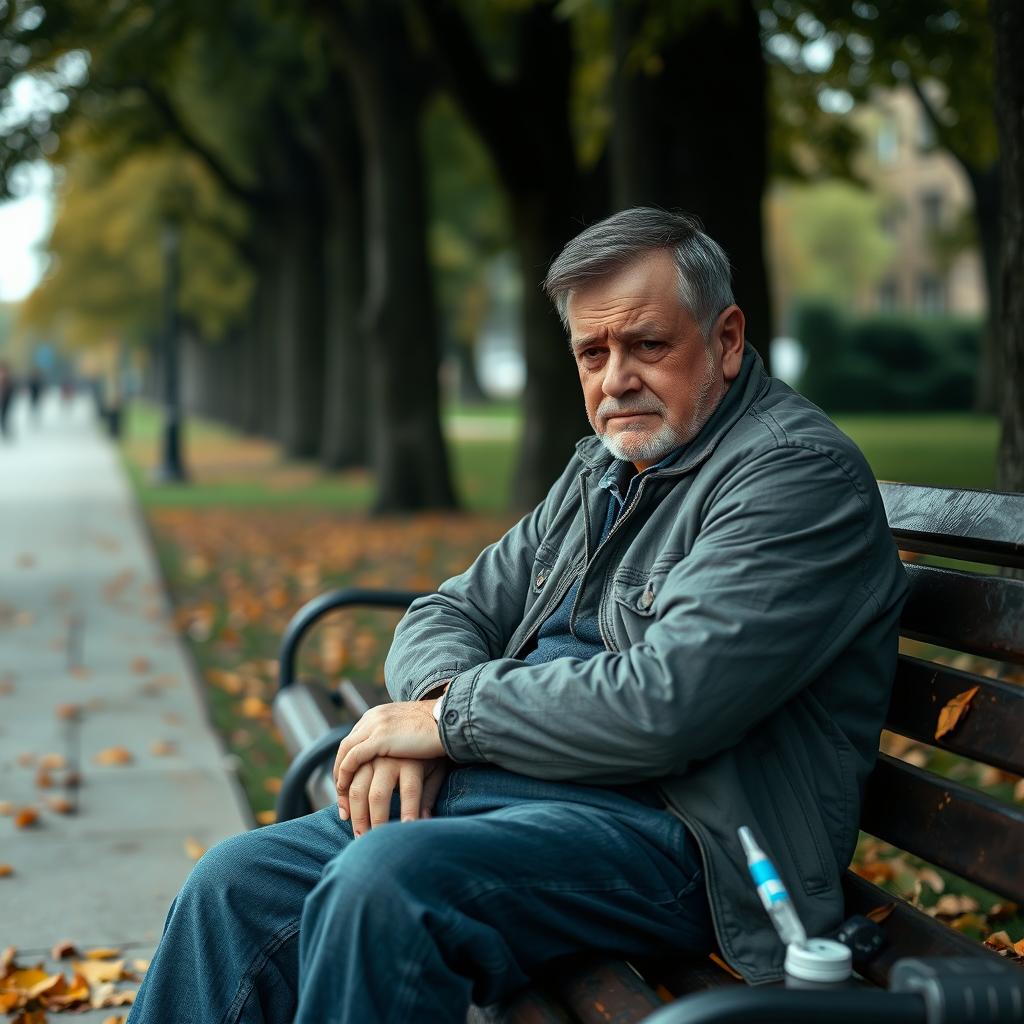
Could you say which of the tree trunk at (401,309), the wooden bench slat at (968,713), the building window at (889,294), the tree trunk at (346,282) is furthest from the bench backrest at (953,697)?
the building window at (889,294)

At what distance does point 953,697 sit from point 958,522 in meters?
0.33

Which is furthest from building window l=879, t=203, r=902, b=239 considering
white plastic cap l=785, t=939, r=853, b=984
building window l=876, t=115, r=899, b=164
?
white plastic cap l=785, t=939, r=853, b=984

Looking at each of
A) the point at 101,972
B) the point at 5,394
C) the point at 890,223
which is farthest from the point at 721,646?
the point at 890,223

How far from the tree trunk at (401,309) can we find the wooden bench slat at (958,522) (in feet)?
41.8

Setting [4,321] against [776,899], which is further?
[4,321]

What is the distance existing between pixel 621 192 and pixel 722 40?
3.15 feet

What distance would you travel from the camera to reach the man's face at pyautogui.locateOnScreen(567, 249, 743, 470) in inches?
106

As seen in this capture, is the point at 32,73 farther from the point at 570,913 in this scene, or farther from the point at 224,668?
the point at 570,913

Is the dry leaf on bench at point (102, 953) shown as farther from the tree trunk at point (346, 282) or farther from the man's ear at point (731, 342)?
the tree trunk at point (346, 282)

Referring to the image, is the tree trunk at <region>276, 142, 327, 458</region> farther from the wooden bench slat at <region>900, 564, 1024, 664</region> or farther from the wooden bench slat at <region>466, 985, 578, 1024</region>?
the wooden bench slat at <region>466, 985, 578, 1024</region>

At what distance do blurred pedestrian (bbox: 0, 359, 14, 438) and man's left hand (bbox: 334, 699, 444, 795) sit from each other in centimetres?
3688

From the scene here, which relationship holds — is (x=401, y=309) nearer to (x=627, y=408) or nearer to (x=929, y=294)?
(x=627, y=408)

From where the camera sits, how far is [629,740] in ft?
7.89

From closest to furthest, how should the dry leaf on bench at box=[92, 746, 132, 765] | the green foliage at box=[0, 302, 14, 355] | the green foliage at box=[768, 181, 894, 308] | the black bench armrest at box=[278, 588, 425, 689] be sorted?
the black bench armrest at box=[278, 588, 425, 689], the dry leaf on bench at box=[92, 746, 132, 765], the green foliage at box=[768, 181, 894, 308], the green foliage at box=[0, 302, 14, 355]
